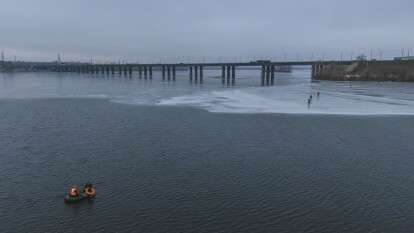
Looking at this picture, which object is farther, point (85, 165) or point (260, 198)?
point (85, 165)

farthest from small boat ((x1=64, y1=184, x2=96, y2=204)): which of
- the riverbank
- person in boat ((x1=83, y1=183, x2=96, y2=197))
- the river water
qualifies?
the riverbank

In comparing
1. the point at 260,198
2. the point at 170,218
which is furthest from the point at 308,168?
the point at 170,218

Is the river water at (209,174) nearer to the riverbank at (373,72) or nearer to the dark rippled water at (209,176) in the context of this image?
the dark rippled water at (209,176)

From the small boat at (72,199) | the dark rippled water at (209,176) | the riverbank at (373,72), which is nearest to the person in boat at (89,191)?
the small boat at (72,199)

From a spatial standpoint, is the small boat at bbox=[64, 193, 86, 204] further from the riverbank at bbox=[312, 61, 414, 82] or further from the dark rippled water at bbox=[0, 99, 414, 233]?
the riverbank at bbox=[312, 61, 414, 82]

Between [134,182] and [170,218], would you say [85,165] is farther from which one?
[170,218]

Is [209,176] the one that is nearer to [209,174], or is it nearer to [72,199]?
[209,174]
